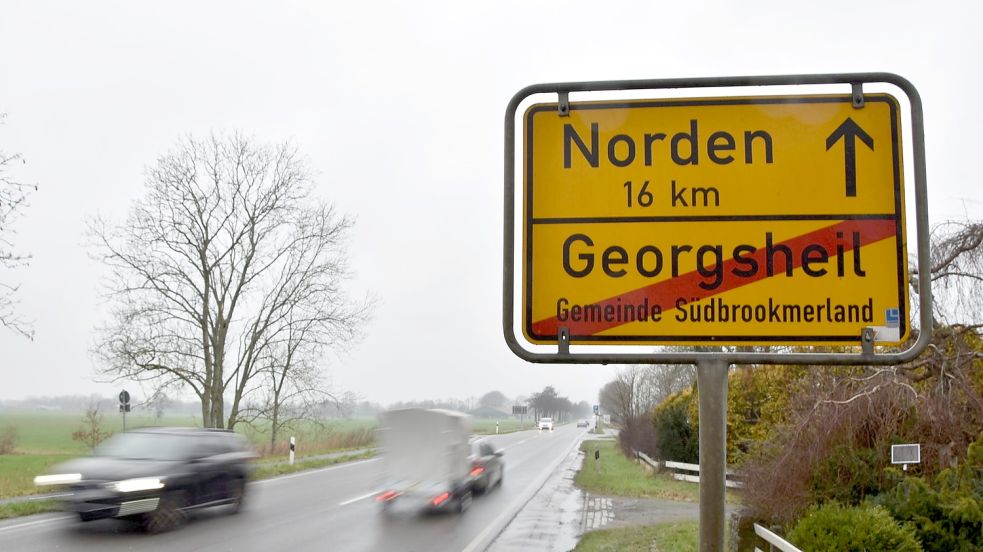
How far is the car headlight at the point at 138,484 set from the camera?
13203 millimetres

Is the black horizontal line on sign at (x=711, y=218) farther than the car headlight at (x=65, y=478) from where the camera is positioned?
No

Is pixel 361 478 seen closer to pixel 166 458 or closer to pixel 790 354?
pixel 166 458

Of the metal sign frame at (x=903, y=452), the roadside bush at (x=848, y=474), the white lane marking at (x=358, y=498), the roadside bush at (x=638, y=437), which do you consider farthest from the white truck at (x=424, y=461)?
the roadside bush at (x=638, y=437)

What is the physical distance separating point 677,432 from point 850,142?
28.4 meters

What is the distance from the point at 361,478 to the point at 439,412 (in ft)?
25.0

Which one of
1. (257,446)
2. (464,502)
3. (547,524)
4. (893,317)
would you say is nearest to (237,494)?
(464,502)

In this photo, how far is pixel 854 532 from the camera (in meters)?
8.07

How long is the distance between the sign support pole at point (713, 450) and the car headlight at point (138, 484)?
42.8 feet

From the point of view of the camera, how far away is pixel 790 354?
2180 mm

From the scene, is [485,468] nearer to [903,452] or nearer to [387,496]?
[387,496]

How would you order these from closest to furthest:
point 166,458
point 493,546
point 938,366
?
point 938,366 → point 493,546 → point 166,458

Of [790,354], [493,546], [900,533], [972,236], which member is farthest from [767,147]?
[493,546]

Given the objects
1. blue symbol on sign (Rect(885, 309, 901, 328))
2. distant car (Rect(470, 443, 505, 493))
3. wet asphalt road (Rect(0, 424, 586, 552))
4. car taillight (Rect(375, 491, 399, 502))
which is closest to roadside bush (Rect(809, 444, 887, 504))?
wet asphalt road (Rect(0, 424, 586, 552))

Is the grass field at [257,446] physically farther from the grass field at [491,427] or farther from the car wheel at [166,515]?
the grass field at [491,427]
